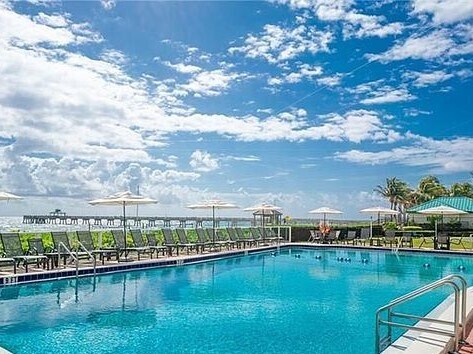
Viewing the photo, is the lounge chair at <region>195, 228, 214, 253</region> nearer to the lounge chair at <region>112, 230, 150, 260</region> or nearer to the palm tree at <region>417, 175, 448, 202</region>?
the lounge chair at <region>112, 230, 150, 260</region>

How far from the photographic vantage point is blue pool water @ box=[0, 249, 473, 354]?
264 inches

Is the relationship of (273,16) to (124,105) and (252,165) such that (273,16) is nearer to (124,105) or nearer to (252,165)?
(124,105)

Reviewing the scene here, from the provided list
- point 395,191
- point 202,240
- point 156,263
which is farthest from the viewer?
point 395,191

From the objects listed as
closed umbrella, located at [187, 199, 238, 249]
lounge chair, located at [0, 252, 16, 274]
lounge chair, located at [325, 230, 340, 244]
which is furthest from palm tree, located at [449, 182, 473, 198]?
lounge chair, located at [0, 252, 16, 274]

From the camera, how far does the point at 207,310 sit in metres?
8.85

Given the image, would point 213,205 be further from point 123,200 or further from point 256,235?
point 123,200

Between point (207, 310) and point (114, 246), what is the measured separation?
6.13 m

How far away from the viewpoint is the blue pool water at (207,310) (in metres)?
6.70

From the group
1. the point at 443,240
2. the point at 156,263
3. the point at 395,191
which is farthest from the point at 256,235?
the point at 395,191

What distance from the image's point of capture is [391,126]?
27281 mm

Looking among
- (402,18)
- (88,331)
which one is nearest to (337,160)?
(402,18)

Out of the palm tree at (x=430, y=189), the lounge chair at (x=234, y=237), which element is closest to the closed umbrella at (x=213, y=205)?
the lounge chair at (x=234, y=237)

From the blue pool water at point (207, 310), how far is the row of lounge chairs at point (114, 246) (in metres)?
1.11

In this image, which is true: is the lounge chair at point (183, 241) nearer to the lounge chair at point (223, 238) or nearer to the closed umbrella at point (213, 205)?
the lounge chair at point (223, 238)
